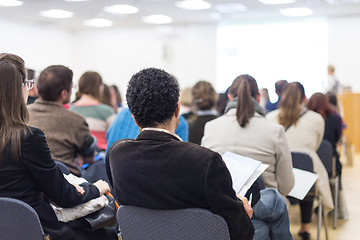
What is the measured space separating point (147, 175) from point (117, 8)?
9.55m

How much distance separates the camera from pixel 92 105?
11.8 ft

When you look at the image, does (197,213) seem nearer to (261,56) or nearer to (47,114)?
(47,114)

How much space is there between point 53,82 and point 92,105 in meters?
1.03

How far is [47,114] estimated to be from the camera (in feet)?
8.46

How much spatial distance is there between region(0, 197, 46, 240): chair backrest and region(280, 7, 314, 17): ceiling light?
388 inches

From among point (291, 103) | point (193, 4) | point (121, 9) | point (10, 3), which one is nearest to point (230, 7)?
point (193, 4)

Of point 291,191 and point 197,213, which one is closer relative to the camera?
point 197,213

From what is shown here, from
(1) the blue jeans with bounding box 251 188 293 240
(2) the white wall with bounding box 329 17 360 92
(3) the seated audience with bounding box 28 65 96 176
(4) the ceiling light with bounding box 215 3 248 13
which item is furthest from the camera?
(2) the white wall with bounding box 329 17 360 92

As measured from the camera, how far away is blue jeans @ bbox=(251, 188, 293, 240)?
6.77ft

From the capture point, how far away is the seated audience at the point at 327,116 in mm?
4406

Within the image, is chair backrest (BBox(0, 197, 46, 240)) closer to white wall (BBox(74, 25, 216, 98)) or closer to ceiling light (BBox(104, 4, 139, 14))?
ceiling light (BBox(104, 4, 139, 14))

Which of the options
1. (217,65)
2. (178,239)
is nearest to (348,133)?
(217,65)

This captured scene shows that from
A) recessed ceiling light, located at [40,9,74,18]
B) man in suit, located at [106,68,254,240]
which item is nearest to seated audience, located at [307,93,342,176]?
man in suit, located at [106,68,254,240]

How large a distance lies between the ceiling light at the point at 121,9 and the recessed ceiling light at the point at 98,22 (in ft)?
4.56
